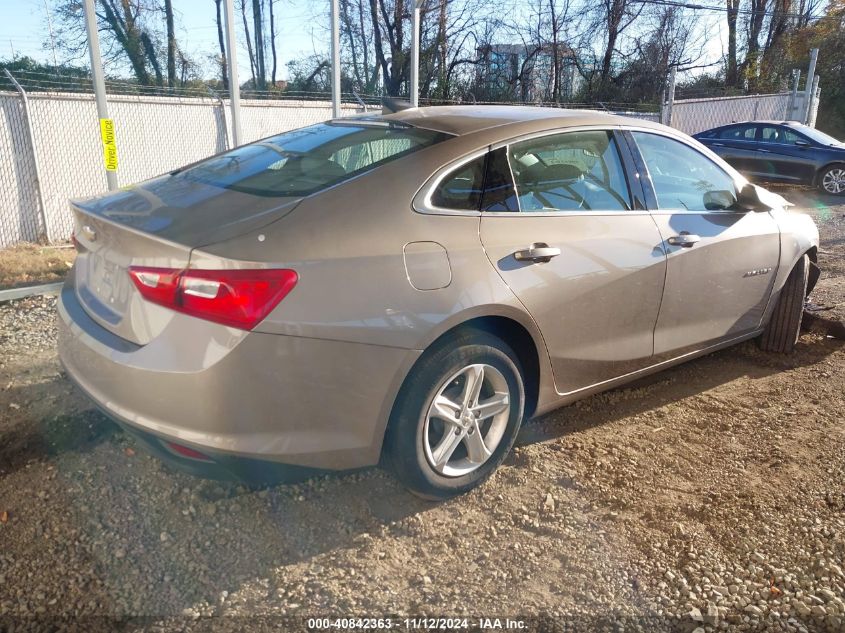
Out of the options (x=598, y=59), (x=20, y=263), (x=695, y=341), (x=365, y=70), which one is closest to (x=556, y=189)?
(x=695, y=341)

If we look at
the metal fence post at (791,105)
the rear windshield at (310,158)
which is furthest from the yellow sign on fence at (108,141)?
the metal fence post at (791,105)

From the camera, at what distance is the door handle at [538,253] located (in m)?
2.90

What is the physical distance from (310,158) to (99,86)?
13.9 ft

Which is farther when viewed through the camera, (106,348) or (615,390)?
(615,390)

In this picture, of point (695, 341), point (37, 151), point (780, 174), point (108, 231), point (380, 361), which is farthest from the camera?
point (780, 174)

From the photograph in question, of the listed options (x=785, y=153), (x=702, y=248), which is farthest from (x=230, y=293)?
(x=785, y=153)

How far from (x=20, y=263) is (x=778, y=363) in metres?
6.94

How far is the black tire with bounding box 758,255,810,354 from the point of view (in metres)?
4.50

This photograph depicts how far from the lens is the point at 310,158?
310 centimetres

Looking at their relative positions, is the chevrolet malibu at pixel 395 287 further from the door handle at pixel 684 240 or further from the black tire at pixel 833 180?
the black tire at pixel 833 180

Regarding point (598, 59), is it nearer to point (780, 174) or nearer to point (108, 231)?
point (780, 174)

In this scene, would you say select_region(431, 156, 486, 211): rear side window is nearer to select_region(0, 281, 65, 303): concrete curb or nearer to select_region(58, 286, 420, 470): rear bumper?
select_region(58, 286, 420, 470): rear bumper

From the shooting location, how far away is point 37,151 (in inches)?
344

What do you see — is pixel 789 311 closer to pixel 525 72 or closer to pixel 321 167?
pixel 321 167
